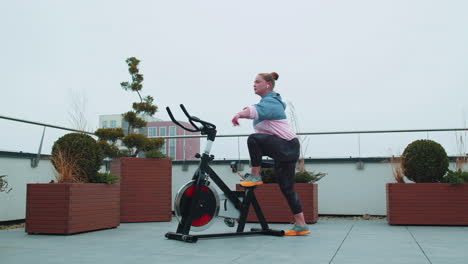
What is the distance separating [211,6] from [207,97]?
5.64 ft

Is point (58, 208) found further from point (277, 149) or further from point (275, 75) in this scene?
point (275, 75)

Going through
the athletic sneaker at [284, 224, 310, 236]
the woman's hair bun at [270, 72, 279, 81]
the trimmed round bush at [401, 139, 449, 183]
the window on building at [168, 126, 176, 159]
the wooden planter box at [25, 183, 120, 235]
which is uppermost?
the woman's hair bun at [270, 72, 279, 81]

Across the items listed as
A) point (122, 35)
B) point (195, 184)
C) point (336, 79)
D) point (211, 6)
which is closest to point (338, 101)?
point (336, 79)

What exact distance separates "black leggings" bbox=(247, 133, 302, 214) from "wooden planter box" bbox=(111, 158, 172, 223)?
2.18 metres

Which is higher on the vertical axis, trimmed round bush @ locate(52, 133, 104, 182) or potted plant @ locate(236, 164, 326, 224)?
trimmed round bush @ locate(52, 133, 104, 182)

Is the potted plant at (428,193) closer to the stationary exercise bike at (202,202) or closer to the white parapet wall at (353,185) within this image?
the white parapet wall at (353,185)


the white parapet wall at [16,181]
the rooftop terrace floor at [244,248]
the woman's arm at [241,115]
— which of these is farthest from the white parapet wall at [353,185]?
the white parapet wall at [16,181]

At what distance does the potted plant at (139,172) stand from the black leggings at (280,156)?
7.16 feet

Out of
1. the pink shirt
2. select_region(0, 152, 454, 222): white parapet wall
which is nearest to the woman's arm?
the pink shirt

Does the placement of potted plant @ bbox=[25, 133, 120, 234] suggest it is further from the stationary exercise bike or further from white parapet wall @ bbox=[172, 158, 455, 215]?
white parapet wall @ bbox=[172, 158, 455, 215]

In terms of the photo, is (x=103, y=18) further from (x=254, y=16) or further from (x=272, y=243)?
(x=272, y=243)

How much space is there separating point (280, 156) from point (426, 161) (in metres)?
2.20

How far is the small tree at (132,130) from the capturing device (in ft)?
20.4

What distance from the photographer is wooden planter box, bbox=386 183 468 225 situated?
16.6 feet
